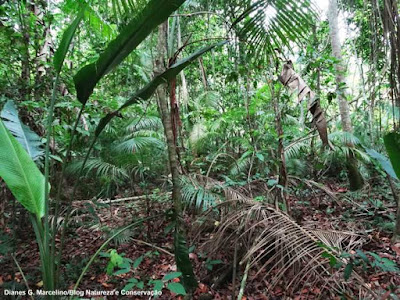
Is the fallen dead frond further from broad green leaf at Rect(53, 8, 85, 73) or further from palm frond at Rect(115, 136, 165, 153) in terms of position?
broad green leaf at Rect(53, 8, 85, 73)

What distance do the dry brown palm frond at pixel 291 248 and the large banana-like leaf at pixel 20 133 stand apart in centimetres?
172

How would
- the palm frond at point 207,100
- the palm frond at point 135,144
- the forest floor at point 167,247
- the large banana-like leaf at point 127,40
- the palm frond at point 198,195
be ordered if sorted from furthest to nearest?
the palm frond at point 207,100 → the palm frond at point 135,144 → the palm frond at point 198,195 → the forest floor at point 167,247 → the large banana-like leaf at point 127,40

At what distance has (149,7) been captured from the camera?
1.41 metres

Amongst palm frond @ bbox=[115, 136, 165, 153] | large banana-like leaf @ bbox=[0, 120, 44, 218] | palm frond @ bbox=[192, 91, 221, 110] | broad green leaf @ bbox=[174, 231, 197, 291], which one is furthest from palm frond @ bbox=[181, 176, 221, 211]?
palm frond @ bbox=[192, 91, 221, 110]

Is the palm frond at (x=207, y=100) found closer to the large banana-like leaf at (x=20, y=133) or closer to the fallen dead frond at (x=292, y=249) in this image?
the fallen dead frond at (x=292, y=249)

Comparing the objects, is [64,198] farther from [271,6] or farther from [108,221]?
[271,6]

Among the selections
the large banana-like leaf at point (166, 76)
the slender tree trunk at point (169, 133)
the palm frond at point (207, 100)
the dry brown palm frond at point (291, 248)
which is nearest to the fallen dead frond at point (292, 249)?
the dry brown palm frond at point (291, 248)

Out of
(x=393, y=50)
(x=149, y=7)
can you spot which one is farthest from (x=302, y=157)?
(x=149, y=7)

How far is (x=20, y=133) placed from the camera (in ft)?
7.84

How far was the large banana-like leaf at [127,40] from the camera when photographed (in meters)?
1.40

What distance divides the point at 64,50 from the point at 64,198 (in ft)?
10.6

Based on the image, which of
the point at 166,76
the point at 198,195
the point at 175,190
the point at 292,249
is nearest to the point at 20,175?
the point at 175,190

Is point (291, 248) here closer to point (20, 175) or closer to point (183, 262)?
point (183, 262)

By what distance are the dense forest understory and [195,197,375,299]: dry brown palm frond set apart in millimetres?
17
